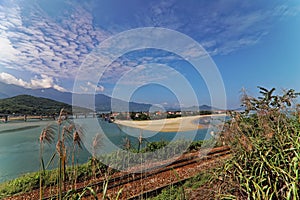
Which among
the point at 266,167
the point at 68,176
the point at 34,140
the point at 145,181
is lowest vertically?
the point at 145,181

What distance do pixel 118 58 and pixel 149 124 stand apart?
2.40m

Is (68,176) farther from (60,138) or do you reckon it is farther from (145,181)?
(60,138)

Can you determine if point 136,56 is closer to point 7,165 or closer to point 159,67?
point 159,67

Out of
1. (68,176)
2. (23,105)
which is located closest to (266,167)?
(68,176)

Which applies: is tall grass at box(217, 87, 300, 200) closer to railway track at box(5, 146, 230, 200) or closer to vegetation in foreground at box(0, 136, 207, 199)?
railway track at box(5, 146, 230, 200)

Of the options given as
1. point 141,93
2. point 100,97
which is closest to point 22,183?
point 100,97

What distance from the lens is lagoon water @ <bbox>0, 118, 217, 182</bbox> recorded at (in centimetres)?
361

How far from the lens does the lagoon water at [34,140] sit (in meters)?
3.61

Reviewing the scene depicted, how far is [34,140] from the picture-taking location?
535 cm

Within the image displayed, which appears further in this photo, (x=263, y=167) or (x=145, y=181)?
(x=145, y=181)

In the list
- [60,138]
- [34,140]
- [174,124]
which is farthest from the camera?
[174,124]

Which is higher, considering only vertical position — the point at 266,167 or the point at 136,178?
the point at 266,167

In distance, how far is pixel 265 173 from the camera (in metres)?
1.49

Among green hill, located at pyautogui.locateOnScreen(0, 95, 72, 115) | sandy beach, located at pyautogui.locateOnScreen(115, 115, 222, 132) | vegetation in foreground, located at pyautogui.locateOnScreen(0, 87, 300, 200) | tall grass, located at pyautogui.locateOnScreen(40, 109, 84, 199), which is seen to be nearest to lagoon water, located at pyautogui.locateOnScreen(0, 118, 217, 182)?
sandy beach, located at pyautogui.locateOnScreen(115, 115, 222, 132)
